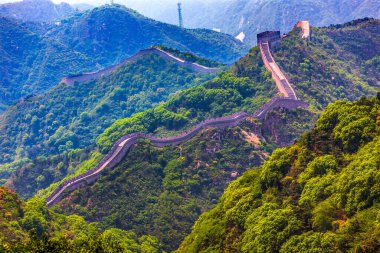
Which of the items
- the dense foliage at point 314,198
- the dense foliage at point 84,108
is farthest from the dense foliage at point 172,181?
the dense foliage at point 84,108

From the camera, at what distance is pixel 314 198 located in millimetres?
49219

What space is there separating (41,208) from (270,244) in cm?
2887

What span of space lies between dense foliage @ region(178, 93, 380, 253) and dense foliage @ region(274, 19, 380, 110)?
4469cm

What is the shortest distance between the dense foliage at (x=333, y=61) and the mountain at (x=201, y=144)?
23cm

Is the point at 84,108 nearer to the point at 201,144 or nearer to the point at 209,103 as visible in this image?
the point at 209,103

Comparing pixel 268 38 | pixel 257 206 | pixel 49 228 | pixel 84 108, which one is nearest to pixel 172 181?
pixel 49 228

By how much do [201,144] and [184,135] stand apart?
3552 millimetres

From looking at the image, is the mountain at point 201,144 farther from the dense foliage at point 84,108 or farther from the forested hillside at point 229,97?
the dense foliage at point 84,108

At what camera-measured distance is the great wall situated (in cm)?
8181

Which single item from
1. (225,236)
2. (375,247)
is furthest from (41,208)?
(375,247)

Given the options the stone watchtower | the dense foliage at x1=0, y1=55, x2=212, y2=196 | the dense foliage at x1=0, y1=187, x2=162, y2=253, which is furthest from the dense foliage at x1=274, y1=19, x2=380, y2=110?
the dense foliage at x1=0, y1=187, x2=162, y2=253

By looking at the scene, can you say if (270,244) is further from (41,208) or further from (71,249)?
(41,208)

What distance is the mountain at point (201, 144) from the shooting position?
77.3m

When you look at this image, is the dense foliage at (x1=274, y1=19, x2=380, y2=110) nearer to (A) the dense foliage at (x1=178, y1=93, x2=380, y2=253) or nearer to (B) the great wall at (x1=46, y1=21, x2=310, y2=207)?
(B) the great wall at (x1=46, y1=21, x2=310, y2=207)
